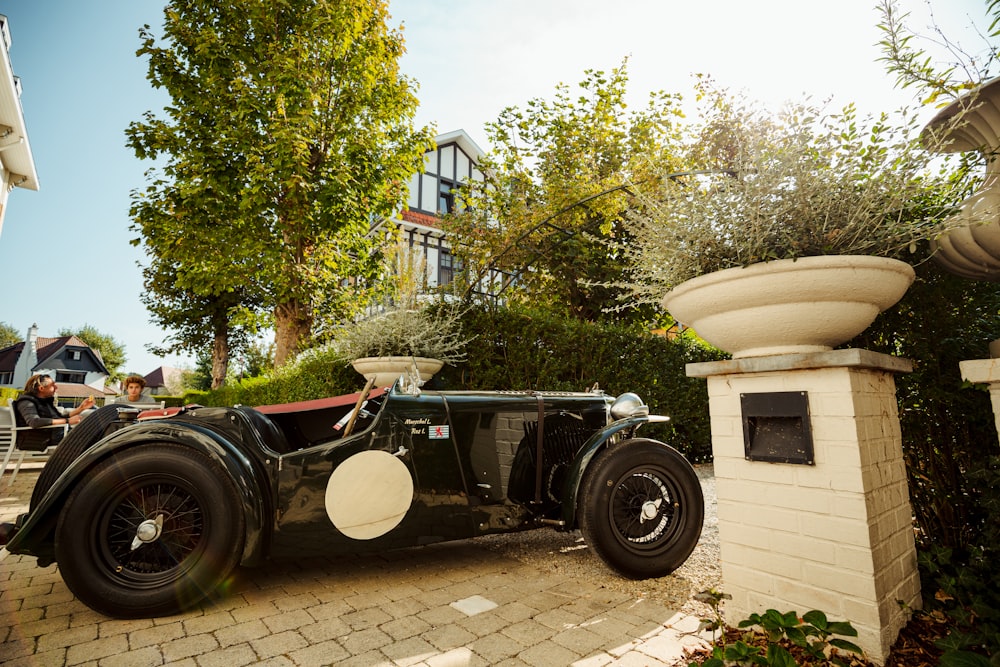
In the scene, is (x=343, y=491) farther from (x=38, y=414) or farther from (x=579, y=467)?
(x=38, y=414)

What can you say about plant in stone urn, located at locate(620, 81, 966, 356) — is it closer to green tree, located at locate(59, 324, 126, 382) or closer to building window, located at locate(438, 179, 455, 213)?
building window, located at locate(438, 179, 455, 213)

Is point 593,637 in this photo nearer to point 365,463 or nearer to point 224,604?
point 365,463

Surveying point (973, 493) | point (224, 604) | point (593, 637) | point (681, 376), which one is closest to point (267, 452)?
point (224, 604)

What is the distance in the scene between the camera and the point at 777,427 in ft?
6.17

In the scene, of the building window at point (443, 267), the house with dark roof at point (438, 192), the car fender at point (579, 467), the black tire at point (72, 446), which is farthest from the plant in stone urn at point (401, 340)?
the building window at point (443, 267)

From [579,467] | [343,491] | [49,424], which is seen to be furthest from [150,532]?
[49,424]

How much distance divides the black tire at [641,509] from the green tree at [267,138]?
668 cm

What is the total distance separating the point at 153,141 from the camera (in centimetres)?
783

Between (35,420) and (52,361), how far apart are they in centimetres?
5449

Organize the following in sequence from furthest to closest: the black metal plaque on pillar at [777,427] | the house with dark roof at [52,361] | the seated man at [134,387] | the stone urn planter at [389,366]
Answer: the house with dark roof at [52,361]
the seated man at [134,387]
the stone urn planter at [389,366]
the black metal plaque on pillar at [777,427]

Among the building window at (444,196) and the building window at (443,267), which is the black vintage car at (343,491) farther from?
the building window at (444,196)

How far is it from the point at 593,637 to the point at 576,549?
1278 millimetres

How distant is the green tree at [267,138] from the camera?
772cm

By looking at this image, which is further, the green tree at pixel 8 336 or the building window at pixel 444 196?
the green tree at pixel 8 336
